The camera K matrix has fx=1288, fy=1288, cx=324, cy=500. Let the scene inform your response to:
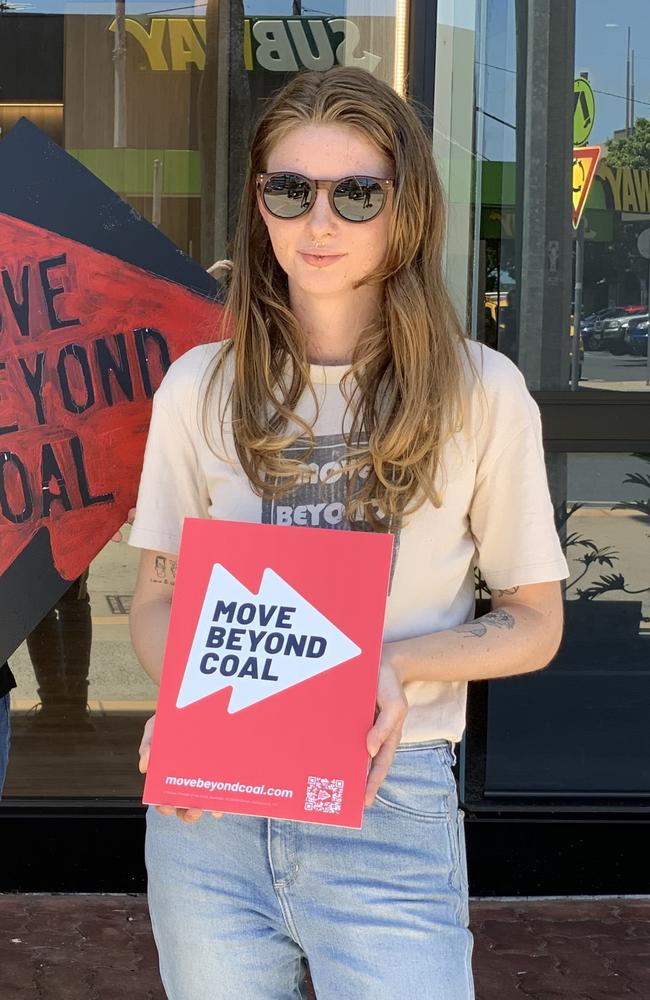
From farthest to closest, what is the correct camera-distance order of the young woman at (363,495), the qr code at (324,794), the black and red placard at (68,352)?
the black and red placard at (68,352), the young woman at (363,495), the qr code at (324,794)

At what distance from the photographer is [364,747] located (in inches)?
55.7

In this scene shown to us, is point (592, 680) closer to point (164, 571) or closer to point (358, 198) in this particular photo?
point (164, 571)

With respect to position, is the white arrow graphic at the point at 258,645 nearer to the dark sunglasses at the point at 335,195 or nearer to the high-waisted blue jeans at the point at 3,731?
the dark sunglasses at the point at 335,195

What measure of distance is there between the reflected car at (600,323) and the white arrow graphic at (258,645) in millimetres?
2529

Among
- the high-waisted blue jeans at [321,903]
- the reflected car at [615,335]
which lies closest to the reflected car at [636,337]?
the reflected car at [615,335]

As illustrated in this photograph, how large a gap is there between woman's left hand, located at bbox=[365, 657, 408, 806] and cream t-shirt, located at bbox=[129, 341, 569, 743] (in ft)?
0.42

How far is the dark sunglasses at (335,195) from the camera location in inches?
61.2

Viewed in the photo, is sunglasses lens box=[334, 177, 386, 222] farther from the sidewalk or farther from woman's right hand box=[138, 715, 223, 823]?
the sidewalk

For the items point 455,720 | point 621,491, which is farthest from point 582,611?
point 455,720

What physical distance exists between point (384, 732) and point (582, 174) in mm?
2716

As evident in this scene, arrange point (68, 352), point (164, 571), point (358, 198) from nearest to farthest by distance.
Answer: point (358, 198) < point (164, 571) < point (68, 352)

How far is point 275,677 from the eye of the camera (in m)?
1.45

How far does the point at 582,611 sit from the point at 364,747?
2.56 metres

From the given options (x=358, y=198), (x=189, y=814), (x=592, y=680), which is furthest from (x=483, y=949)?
(x=358, y=198)
